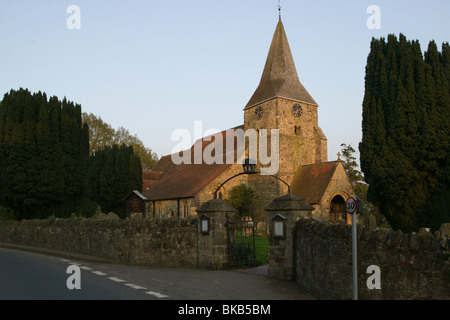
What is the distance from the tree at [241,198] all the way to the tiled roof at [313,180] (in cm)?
386

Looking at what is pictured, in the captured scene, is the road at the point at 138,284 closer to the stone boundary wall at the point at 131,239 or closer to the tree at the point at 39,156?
the stone boundary wall at the point at 131,239

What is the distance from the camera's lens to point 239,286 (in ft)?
28.1

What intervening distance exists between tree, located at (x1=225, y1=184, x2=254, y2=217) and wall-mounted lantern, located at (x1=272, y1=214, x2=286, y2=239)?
21.4 metres

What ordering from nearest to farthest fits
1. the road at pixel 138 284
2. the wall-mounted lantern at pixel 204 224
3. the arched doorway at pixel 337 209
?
1. the road at pixel 138 284
2. the wall-mounted lantern at pixel 204 224
3. the arched doorway at pixel 337 209

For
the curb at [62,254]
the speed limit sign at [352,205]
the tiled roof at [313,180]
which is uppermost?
the tiled roof at [313,180]

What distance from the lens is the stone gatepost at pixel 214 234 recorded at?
1090 centimetres

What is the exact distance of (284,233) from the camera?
9.44 m

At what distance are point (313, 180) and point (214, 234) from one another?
21431 millimetres

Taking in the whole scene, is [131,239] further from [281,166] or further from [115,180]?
[115,180]

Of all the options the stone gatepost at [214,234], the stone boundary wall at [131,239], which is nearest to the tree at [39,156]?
the stone boundary wall at [131,239]

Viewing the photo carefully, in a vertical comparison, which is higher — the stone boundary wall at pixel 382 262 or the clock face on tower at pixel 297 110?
the clock face on tower at pixel 297 110

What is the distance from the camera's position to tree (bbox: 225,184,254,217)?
31.1 meters

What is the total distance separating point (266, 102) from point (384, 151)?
1608cm

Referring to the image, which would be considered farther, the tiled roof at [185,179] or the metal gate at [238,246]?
the tiled roof at [185,179]
